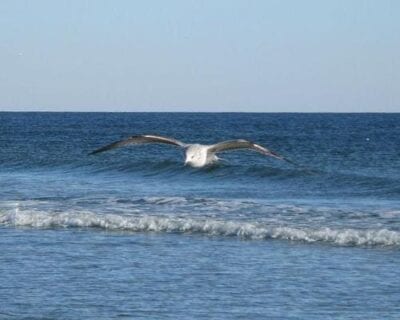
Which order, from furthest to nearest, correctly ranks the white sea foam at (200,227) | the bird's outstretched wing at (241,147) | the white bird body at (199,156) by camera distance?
the white sea foam at (200,227), the bird's outstretched wing at (241,147), the white bird body at (199,156)

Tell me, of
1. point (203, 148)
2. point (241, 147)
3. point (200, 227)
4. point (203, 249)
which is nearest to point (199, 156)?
point (203, 148)

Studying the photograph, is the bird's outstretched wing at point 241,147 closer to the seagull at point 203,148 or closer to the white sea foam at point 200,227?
the seagull at point 203,148

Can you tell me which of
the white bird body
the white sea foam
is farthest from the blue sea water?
the white bird body

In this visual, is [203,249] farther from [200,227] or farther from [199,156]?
[199,156]

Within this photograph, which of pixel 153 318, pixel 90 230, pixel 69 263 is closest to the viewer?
pixel 153 318

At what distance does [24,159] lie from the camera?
44188 mm

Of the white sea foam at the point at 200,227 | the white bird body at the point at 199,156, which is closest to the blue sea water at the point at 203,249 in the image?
the white sea foam at the point at 200,227

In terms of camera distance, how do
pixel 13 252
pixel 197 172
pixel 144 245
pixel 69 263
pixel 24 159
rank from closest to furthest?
pixel 69 263, pixel 13 252, pixel 144 245, pixel 197 172, pixel 24 159

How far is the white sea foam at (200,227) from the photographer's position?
17.1 m

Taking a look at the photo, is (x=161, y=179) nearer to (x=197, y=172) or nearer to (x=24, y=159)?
(x=197, y=172)

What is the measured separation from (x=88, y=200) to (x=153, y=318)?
42.5 ft

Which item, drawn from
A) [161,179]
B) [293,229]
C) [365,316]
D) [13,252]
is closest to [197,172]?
[161,179]

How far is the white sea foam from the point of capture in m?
17.1

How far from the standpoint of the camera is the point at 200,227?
18.5m
